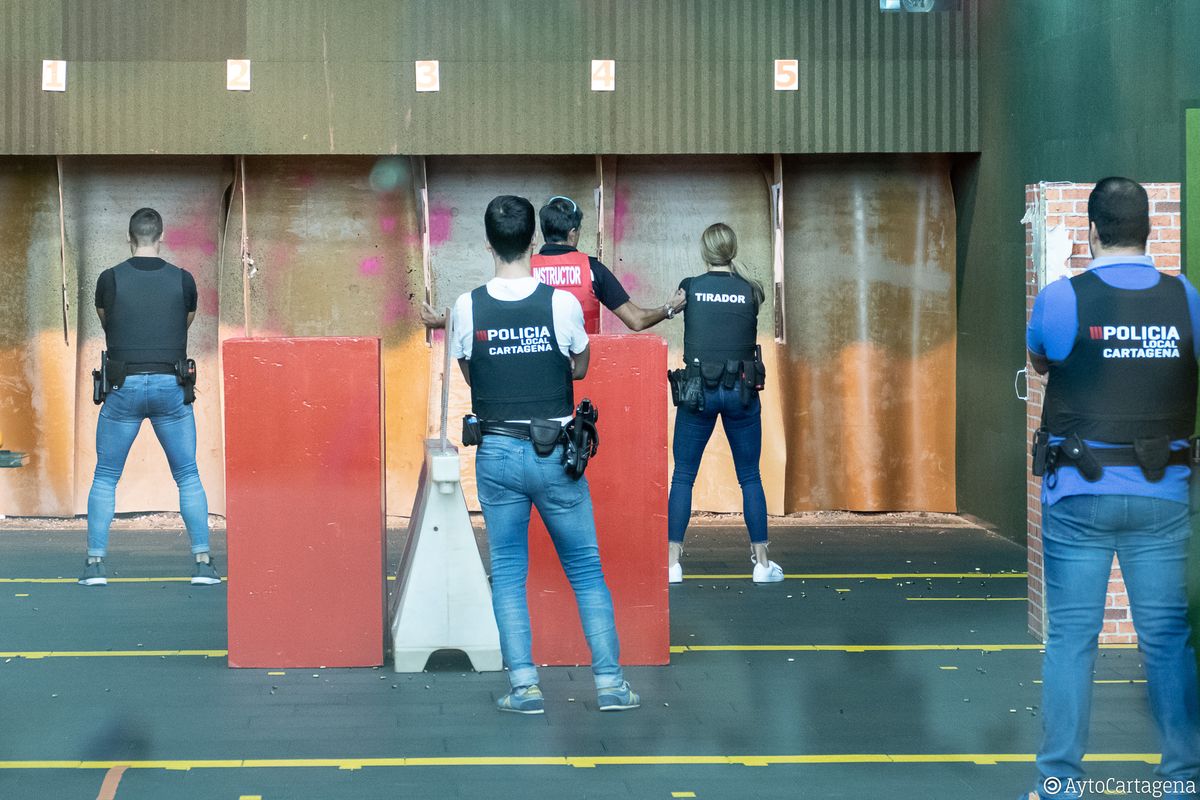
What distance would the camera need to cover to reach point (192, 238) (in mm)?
10805

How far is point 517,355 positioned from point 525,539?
2.31ft

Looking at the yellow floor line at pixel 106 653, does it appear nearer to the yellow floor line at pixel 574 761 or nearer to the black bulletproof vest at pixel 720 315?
the yellow floor line at pixel 574 761

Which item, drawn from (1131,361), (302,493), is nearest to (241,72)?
(302,493)

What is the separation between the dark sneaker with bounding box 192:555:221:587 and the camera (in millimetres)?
8664

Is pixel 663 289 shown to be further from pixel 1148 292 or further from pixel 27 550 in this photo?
pixel 1148 292

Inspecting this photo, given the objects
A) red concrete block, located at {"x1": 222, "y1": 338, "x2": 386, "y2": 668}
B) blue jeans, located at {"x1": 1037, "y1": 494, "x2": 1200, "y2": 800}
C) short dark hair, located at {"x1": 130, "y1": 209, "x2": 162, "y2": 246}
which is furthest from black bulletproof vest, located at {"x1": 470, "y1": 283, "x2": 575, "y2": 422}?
short dark hair, located at {"x1": 130, "y1": 209, "x2": 162, "y2": 246}

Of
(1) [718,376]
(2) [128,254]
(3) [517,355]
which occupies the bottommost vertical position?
(1) [718,376]

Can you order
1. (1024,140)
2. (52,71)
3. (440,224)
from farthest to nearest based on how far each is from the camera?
(440,224) → (52,71) → (1024,140)

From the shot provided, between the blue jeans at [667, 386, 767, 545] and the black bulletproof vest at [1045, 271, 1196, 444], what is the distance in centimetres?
389

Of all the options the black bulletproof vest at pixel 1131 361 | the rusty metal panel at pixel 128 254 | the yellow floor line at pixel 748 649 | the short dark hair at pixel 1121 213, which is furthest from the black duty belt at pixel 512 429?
the rusty metal panel at pixel 128 254

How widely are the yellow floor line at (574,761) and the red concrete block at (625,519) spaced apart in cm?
130

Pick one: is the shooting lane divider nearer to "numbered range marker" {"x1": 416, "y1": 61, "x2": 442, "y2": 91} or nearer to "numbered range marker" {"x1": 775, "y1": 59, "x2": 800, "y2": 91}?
"numbered range marker" {"x1": 416, "y1": 61, "x2": 442, "y2": 91}

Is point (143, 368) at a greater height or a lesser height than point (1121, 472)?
greater

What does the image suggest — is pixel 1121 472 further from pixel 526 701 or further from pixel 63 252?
pixel 63 252
